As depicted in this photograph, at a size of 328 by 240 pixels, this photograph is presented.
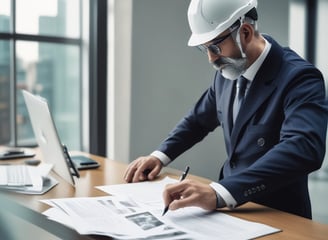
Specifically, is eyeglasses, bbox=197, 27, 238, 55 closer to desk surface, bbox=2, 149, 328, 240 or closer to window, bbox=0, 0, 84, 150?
desk surface, bbox=2, 149, 328, 240

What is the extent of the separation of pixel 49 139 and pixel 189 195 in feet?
2.17

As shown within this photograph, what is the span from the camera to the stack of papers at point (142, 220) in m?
1.06

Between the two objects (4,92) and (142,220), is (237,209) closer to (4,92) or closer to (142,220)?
(142,220)

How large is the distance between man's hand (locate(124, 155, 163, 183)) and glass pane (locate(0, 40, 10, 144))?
55.7 inches

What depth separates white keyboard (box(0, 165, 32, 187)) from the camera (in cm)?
157

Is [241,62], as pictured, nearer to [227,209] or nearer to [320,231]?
[227,209]

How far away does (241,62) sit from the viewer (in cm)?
152

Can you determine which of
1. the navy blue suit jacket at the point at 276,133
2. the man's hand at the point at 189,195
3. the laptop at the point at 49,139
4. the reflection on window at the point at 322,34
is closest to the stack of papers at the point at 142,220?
the man's hand at the point at 189,195

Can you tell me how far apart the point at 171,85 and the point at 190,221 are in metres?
2.19

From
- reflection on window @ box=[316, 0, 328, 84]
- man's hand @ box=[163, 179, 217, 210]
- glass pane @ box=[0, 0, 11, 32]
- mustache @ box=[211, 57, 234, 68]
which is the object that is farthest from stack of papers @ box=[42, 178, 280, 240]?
reflection on window @ box=[316, 0, 328, 84]

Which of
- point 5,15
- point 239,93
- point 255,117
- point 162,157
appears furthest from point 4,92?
point 255,117

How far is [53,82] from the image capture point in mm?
3002

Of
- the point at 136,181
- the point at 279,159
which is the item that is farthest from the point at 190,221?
the point at 136,181

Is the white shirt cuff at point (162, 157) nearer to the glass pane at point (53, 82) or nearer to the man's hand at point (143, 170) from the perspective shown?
the man's hand at point (143, 170)
